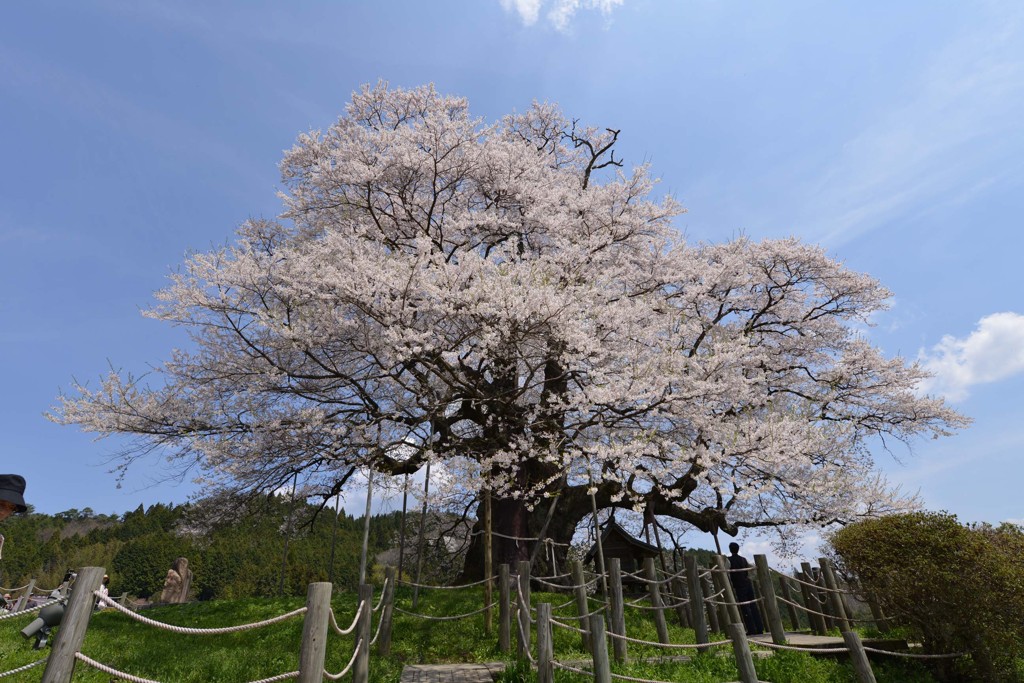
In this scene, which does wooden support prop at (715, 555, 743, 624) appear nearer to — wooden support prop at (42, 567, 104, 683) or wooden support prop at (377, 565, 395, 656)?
wooden support prop at (377, 565, 395, 656)

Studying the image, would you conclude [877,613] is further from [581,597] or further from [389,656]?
[389,656]

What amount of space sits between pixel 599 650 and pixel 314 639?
2.92 meters

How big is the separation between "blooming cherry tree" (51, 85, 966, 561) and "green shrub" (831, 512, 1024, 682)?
361 centimetres

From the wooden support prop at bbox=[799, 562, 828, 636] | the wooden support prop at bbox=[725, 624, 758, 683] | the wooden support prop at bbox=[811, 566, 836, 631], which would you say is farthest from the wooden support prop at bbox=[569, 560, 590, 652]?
the wooden support prop at bbox=[811, 566, 836, 631]

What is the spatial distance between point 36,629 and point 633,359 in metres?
11.6

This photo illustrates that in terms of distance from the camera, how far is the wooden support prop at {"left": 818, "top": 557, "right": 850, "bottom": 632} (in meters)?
11.4

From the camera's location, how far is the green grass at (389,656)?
7.84m

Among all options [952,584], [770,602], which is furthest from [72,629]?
[952,584]

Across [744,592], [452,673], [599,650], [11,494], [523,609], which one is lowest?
[452,673]

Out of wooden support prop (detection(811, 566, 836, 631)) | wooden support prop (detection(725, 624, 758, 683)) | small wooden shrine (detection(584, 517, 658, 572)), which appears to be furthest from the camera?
small wooden shrine (detection(584, 517, 658, 572))

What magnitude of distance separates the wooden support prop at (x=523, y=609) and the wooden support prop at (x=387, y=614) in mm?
2059

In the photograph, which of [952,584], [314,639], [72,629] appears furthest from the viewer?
[952,584]

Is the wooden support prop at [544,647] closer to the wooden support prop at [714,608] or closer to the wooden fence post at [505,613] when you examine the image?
the wooden fence post at [505,613]

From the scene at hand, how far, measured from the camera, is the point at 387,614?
30.7ft
